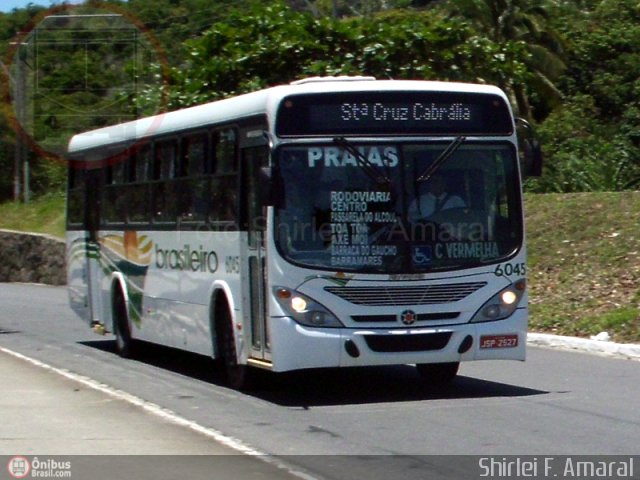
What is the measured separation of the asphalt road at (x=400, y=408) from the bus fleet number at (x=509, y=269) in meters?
1.15

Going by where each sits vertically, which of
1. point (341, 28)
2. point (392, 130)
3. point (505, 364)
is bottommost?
point (505, 364)

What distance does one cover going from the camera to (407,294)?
37.4ft

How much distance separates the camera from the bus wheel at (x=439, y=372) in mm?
12820

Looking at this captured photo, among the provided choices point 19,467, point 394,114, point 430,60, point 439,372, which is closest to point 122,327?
point 439,372

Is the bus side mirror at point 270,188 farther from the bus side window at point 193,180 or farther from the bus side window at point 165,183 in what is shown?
the bus side window at point 165,183

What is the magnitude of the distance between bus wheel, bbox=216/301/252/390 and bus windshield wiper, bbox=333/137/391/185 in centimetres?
226

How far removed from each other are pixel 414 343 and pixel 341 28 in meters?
15.6

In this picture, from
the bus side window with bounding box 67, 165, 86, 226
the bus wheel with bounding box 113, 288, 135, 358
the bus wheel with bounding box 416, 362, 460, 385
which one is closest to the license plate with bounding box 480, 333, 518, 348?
the bus wheel with bounding box 416, 362, 460, 385

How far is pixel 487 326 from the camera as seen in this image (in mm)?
11602

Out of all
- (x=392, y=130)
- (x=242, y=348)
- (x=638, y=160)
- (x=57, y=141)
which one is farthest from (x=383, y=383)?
(x=57, y=141)

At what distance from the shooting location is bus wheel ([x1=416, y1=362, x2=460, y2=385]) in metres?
12.8

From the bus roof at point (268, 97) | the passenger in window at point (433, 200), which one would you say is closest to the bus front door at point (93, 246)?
the bus roof at point (268, 97)

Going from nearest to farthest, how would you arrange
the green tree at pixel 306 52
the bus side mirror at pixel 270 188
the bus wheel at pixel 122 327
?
the bus side mirror at pixel 270 188 → the bus wheel at pixel 122 327 → the green tree at pixel 306 52

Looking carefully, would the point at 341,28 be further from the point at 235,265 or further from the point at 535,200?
the point at 235,265
